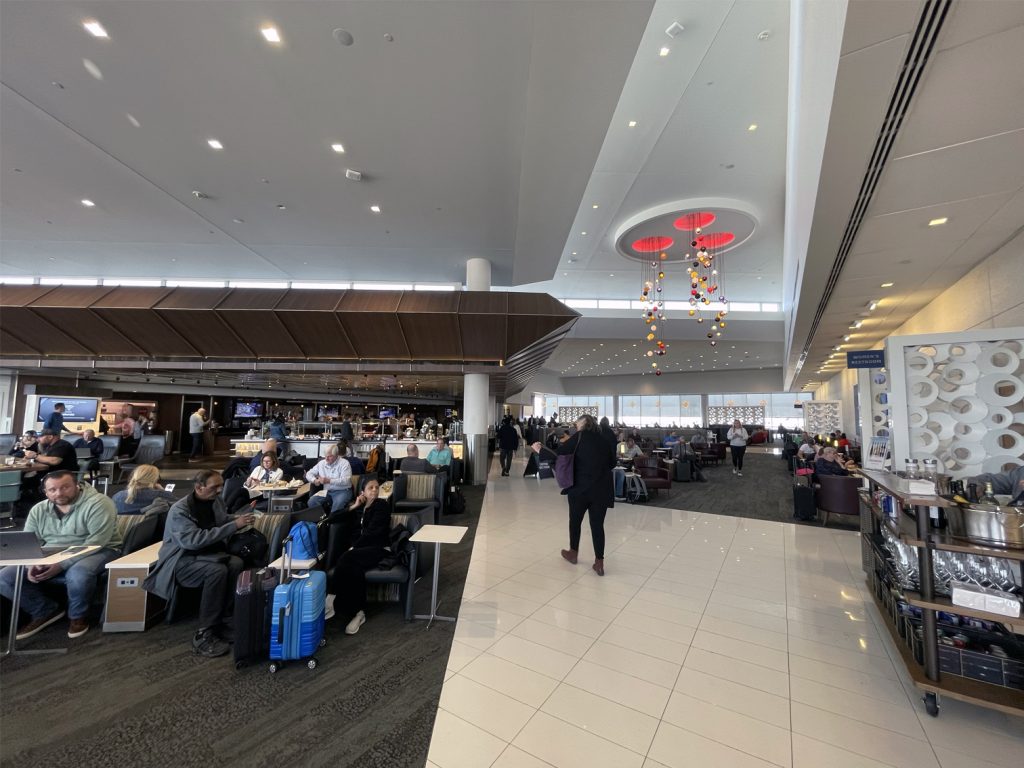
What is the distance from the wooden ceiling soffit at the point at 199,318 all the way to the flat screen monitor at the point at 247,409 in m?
8.62

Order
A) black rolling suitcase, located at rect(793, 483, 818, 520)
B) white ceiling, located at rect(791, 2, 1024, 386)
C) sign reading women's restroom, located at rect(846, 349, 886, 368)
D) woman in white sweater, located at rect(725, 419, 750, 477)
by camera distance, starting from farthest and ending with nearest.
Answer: woman in white sweater, located at rect(725, 419, 750, 477) → black rolling suitcase, located at rect(793, 483, 818, 520) → sign reading women's restroom, located at rect(846, 349, 886, 368) → white ceiling, located at rect(791, 2, 1024, 386)

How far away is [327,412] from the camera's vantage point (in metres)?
20.2

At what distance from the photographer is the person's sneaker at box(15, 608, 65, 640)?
314cm

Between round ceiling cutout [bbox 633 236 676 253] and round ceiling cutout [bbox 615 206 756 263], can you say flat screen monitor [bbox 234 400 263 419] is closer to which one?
round ceiling cutout [bbox 615 206 756 263]

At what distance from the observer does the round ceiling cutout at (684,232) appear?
9.27m

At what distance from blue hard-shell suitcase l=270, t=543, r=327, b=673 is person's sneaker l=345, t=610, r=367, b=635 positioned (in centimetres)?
38

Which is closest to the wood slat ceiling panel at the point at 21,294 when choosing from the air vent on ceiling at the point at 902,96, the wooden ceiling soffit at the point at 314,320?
the wooden ceiling soffit at the point at 314,320

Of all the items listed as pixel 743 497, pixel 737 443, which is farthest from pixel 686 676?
pixel 737 443

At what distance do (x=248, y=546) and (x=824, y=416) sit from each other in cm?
2380

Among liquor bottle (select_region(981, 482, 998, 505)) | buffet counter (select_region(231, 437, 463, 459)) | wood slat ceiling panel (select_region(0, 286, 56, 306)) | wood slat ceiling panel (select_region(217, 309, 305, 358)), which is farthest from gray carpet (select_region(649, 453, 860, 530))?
wood slat ceiling panel (select_region(0, 286, 56, 306))

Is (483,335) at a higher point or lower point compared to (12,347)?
higher

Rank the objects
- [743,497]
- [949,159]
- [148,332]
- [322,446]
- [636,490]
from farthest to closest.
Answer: [322,446]
[148,332]
[743,497]
[636,490]
[949,159]

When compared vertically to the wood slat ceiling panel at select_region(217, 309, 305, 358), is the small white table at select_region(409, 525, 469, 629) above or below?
below

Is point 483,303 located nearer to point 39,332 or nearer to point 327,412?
point 39,332
